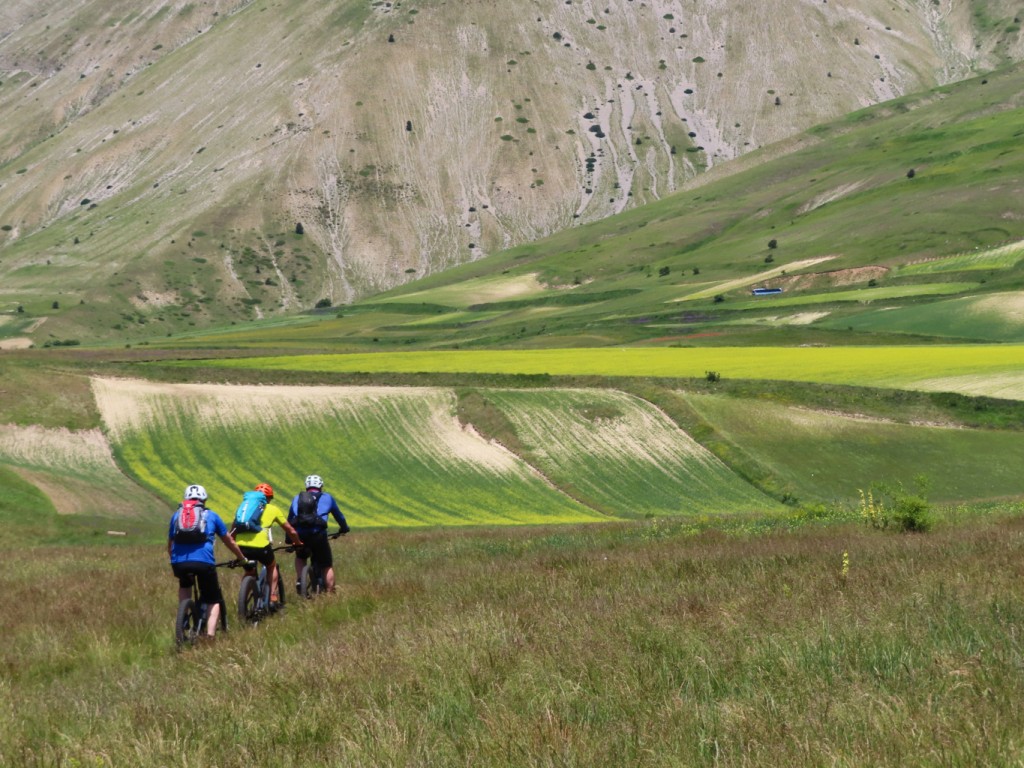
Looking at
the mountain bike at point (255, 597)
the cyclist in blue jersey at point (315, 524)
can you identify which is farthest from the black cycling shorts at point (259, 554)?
the cyclist in blue jersey at point (315, 524)

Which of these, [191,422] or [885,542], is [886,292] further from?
[885,542]

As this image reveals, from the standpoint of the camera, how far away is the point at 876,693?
7020 millimetres

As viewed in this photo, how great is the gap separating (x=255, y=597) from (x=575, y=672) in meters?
9.60

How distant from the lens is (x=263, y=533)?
17141mm

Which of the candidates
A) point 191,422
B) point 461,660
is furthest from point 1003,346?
point 461,660

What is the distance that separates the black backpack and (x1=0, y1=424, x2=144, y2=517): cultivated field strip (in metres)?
24.6

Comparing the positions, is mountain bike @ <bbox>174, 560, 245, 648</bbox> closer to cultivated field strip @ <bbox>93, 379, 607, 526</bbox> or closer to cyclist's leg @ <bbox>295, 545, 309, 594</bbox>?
cyclist's leg @ <bbox>295, 545, 309, 594</bbox>

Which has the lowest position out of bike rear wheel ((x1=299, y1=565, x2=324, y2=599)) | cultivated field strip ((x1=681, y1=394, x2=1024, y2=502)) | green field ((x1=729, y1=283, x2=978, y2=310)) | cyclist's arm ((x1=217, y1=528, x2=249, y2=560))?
cultivated field strip ((x1=681, y1=394, x2=1024, y2=502))

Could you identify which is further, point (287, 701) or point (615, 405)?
point (615, 405)

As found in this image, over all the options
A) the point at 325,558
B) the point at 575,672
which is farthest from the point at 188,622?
the point at 575,672

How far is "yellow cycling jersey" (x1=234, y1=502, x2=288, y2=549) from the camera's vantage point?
17.0 metres

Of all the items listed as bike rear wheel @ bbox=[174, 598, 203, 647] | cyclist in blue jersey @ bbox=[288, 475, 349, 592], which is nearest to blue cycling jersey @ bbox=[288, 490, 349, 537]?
cyclist in blue jersey @ bbox=[288, 475, 349, 592]

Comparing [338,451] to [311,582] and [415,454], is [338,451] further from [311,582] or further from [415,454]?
[311,582]

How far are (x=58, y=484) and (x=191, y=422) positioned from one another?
13.0m
